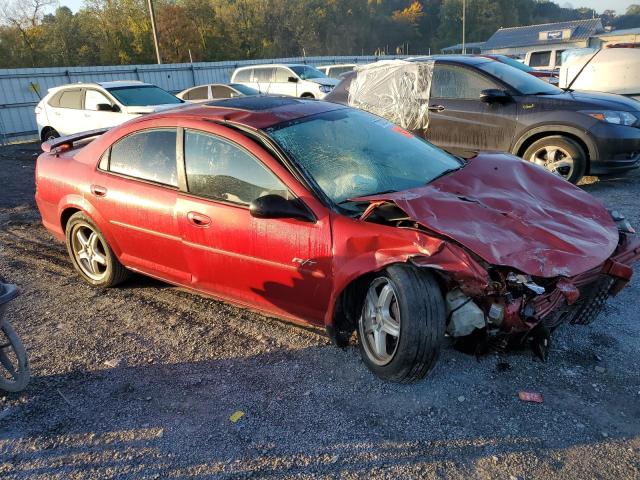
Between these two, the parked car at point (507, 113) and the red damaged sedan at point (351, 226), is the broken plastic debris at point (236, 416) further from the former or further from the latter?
the parked car at point (507, 113)

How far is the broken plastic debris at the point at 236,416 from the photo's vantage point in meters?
2.79

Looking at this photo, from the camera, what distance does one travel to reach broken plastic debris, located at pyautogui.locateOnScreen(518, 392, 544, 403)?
9.08ft

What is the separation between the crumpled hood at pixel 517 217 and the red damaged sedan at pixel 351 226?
1cm

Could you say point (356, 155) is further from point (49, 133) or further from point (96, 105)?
point (49, 133)

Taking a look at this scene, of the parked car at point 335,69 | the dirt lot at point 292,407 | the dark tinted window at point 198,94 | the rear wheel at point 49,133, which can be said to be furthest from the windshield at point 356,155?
→ the parked car at point 335,69

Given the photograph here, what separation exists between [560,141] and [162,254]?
5.18 m

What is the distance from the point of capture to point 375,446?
2527 mm

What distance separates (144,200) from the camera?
12.5ft

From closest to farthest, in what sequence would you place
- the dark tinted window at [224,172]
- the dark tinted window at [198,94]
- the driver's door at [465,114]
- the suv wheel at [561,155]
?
the dark tinted window at [224,172]
the suv wheel at [561,155]
the driver's door at [465,114]
the dark tinted window at [198,94]

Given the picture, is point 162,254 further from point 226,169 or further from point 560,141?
point 560,141

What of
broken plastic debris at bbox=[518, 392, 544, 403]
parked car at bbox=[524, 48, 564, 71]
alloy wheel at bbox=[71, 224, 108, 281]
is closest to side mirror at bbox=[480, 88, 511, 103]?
broken plastic debris at bbox=[518, 392, 544, 403]

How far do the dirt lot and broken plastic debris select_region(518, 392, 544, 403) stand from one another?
0.04 metres

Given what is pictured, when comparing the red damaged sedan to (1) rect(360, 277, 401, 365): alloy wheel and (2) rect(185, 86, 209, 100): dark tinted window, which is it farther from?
(2) rect(185, 86, 209, 100): dark tinted window

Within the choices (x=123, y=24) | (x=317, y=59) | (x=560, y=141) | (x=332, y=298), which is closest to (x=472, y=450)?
(x=332, y=298)
